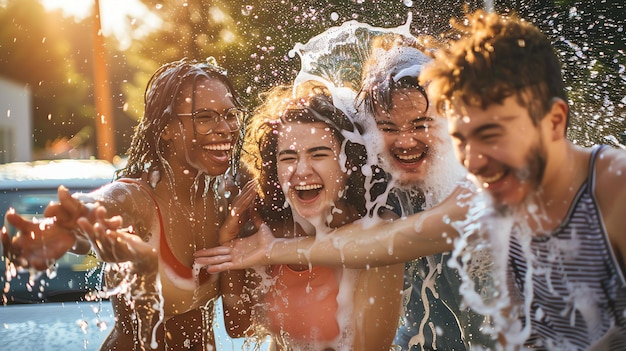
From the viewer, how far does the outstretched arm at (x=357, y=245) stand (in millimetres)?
2852

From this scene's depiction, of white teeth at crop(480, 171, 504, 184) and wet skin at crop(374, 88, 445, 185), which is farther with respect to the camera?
wet skin at crop(374, 88, 445, 185)

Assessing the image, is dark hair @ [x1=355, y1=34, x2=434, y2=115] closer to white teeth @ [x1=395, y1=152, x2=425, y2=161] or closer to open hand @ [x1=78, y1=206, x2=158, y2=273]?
white teeth @ [x1=395, y1=152, x2=425, y2=161]

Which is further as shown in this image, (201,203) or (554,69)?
(201,203)

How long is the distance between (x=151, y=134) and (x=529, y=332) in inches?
67.9

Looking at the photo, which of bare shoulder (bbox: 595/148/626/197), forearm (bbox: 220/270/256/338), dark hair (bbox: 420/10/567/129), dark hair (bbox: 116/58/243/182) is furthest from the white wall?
bare shoulder (bbox: 595/148/626/197)

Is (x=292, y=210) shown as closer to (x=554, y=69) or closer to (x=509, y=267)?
(x=509, y=267)

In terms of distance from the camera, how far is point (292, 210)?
10.4 feet

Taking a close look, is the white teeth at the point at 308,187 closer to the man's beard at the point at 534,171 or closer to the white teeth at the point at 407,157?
the white teeth at the point at 407,157

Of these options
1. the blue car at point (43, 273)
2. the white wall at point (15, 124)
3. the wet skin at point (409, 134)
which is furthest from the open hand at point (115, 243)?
the white wall at point (15, 124)

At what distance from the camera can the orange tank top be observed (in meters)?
3.08

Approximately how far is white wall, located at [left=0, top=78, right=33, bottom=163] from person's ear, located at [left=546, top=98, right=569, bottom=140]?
67.9 feet

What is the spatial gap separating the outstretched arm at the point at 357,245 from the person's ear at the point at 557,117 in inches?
20.4

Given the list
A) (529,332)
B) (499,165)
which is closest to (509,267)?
(529,332)

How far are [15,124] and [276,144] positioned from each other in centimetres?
2054
